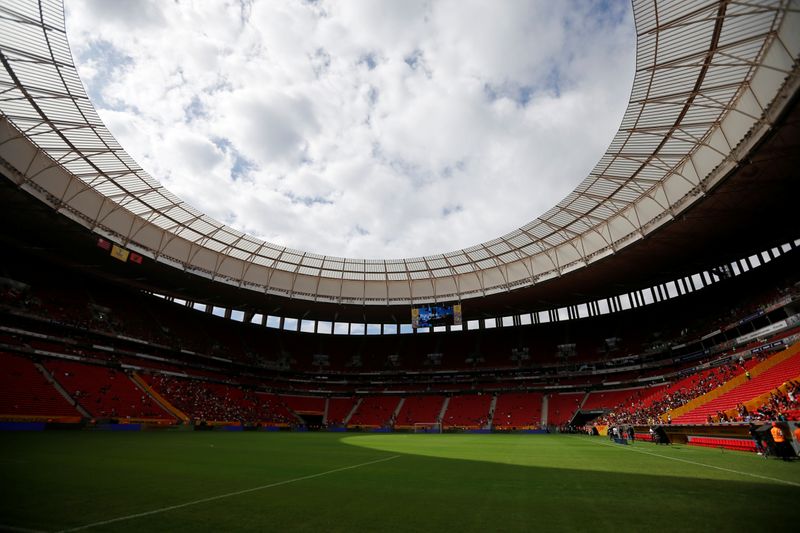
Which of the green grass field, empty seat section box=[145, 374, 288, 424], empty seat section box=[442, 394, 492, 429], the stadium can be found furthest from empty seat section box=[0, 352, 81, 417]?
empty seat section box=[442, 394, 492, 429]

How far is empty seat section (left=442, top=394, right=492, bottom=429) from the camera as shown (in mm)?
47031

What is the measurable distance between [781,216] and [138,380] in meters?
59.0

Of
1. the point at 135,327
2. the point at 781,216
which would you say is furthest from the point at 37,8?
the point at 781,216

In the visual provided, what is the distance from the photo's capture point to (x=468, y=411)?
1945 inches

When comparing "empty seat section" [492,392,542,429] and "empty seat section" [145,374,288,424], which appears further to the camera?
"empty seat section" [492,392,542,429]

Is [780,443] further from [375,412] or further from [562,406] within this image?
[375,412]

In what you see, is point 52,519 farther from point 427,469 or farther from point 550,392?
point 550,392

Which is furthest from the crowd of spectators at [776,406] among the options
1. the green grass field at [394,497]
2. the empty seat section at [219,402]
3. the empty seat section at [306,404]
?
the empty seat section at [306,404]

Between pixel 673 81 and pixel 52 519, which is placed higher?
Result: pixel 673 81

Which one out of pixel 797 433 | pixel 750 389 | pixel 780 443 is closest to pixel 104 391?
pixel 780 443

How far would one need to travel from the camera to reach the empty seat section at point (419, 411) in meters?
49.0

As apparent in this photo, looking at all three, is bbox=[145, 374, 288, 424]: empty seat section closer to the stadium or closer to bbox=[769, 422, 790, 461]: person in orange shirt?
the stadium

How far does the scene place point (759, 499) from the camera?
→ 6180mm

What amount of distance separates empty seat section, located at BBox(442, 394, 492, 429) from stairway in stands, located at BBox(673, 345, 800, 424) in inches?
899
